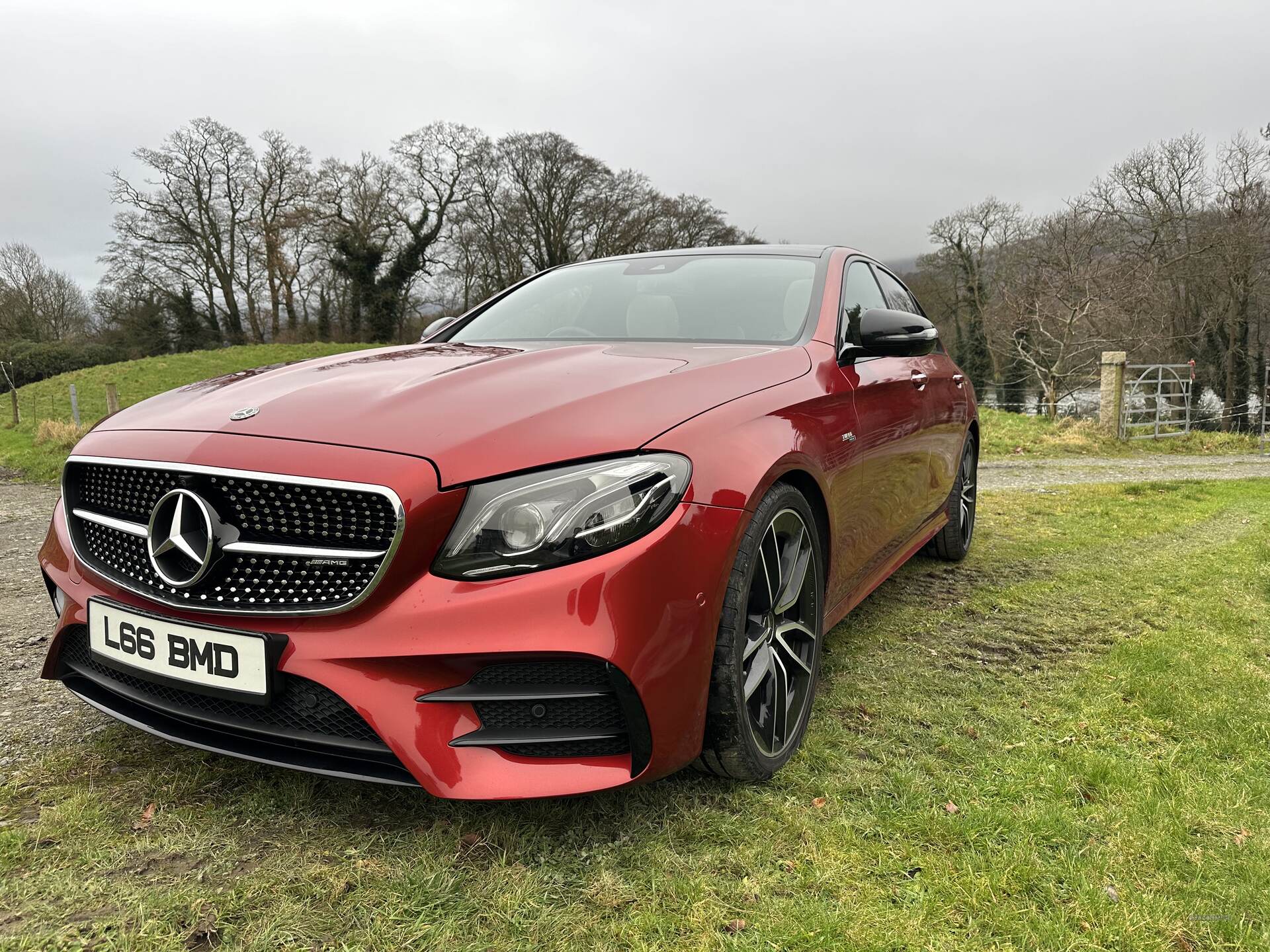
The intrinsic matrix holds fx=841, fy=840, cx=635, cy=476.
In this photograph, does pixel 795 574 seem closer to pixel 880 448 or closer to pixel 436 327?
pixel 880 448

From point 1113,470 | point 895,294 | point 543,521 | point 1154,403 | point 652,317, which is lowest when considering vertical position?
point 1113,470

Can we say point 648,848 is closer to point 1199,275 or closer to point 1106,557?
point 1106,557

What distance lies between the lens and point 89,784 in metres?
2.08

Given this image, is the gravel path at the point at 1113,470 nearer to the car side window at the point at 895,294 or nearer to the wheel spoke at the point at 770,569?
the car side window at the point at 895,294

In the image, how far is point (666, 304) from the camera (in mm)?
3047

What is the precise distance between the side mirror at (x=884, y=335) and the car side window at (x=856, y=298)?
0.09 ft

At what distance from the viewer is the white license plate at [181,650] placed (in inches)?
66.8

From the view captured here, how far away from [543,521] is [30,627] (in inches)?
115

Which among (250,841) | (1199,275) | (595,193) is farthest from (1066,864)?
(595,193)

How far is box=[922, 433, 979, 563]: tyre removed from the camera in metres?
4.61

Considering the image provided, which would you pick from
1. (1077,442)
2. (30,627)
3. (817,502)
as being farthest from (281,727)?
(1077,442)

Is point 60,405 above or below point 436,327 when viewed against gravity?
below

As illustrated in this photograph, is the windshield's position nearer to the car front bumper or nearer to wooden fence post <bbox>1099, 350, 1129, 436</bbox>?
the car front bumper

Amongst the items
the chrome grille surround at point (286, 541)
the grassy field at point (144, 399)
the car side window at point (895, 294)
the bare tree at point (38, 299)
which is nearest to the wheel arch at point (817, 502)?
the chrome grille surround at point (286, 541)
